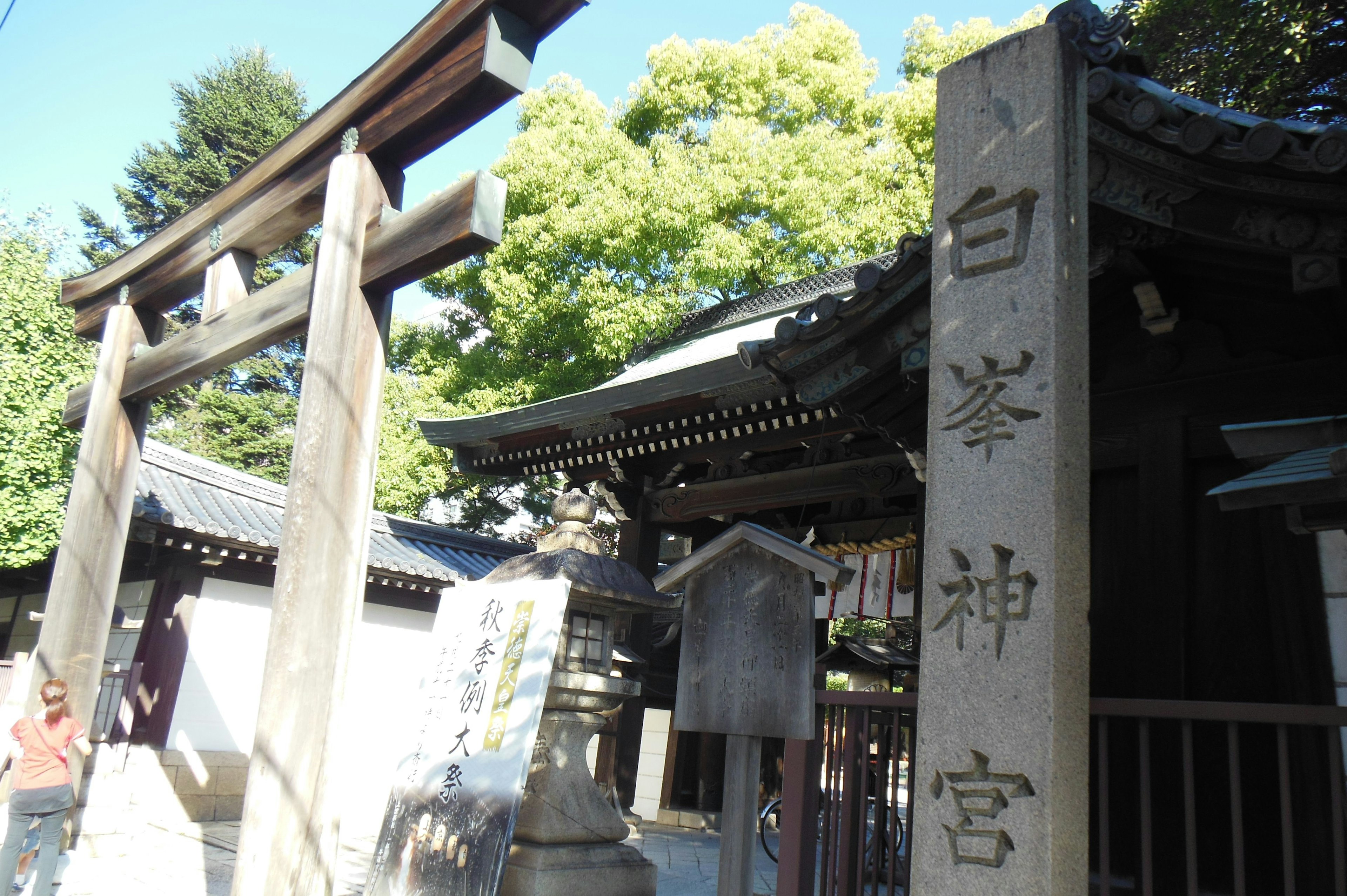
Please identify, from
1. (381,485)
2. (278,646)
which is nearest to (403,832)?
(278,646)

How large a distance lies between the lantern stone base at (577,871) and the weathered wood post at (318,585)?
0.93 meters

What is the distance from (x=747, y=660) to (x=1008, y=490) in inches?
61.0

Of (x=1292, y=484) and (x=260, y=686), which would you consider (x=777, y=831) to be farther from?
(x=1292, y=484)

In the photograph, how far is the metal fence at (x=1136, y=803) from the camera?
379 cm

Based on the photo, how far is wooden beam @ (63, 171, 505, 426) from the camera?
4078 millimetres

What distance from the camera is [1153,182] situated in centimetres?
352

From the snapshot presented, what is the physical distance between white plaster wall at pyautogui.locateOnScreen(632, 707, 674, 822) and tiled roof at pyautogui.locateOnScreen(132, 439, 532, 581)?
2.88 meters

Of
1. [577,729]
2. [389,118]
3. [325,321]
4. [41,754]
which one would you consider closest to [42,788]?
[41,754]

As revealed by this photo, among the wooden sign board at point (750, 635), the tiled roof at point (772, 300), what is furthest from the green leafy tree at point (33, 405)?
the wooden sign board at point (750, 635)

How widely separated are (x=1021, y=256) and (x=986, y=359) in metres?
0.39

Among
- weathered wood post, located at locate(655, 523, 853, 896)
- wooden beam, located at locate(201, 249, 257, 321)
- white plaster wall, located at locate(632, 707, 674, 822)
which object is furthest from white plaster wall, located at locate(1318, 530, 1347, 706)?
white plaster wall, located at locate(632, 707, 674, 822)

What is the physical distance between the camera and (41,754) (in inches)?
216

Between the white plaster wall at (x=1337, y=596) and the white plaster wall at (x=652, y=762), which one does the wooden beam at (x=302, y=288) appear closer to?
the white plaster wall at (x=1337, y=596)

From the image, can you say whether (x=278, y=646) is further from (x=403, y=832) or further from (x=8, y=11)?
(x=8, y=11)
